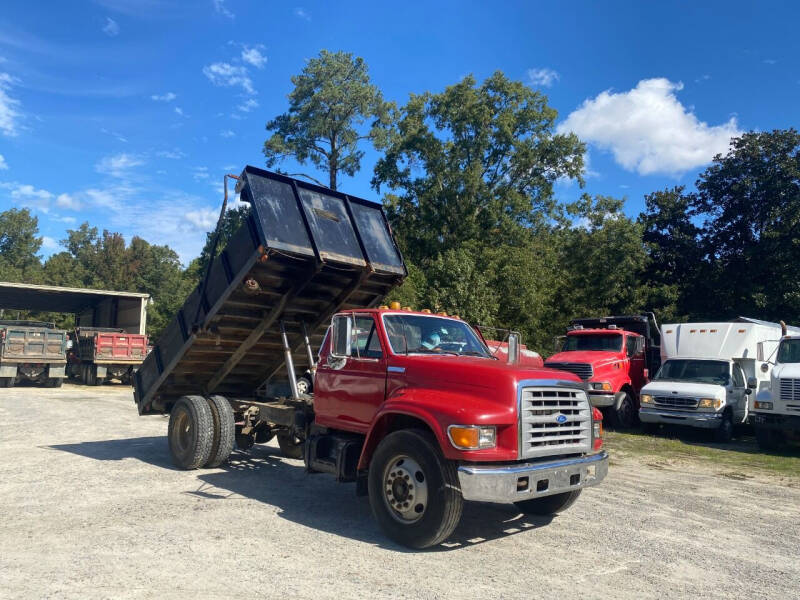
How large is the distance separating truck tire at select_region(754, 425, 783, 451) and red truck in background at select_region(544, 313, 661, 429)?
3.40 m

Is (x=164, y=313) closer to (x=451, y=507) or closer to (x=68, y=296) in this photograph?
(x=68, y=296)

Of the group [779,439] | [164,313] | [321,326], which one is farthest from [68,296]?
[779,439]

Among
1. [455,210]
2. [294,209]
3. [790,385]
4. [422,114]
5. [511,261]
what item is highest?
[422,114]

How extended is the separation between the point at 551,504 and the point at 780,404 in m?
7.61

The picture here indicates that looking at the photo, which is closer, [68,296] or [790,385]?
[790,385]

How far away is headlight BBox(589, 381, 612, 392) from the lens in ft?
48.5

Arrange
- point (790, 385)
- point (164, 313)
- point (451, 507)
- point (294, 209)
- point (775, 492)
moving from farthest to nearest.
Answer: point (164, 313)
point (790, 385)
point (775, 492)
point (294, 209)
point (451, 507)

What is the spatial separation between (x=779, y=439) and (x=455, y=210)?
23329 millimetres

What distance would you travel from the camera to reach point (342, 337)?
6.20 m

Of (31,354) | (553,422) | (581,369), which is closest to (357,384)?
(553,422)

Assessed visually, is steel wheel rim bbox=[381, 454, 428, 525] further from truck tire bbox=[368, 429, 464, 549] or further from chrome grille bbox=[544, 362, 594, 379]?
chrome grille bbox=[544, 362, 594, 379]

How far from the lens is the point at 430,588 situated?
4391mm

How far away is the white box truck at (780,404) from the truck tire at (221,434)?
983 centimetres

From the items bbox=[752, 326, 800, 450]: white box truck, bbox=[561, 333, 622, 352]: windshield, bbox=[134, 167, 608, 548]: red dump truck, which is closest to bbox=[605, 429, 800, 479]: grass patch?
bbox=[752, 326, 800, 450]: white box truck
